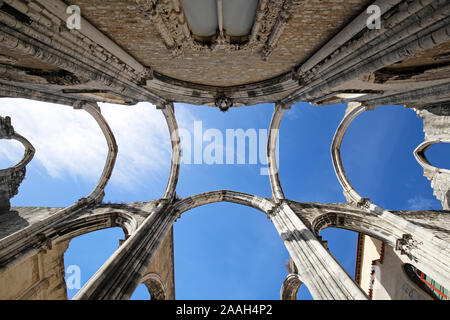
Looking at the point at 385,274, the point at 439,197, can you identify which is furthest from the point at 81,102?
the point at 439,197

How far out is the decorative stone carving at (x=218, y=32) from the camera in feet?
11.4

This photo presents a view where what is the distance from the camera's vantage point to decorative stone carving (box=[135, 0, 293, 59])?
349 centimetres

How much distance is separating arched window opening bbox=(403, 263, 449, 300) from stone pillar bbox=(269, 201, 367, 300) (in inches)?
160

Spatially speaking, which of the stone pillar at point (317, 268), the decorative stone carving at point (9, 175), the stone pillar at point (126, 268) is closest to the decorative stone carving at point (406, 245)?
the stone pillar at point (317, 268)

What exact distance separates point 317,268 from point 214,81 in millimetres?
6473

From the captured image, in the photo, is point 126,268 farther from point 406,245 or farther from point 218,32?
point 406,245

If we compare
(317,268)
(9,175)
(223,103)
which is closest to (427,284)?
(317,268)

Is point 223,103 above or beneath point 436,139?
above

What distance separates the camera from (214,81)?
23.4ft

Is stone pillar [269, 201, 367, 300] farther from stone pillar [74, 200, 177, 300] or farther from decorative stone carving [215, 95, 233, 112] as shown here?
decorative stone carving [215, 95, 233, 112]

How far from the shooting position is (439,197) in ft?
27.5

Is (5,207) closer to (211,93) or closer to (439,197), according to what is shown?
(211,93)

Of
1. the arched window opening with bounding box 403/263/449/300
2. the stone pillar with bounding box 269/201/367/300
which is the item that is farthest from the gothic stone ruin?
the arched window opening with bounding box 403/263/449/300
